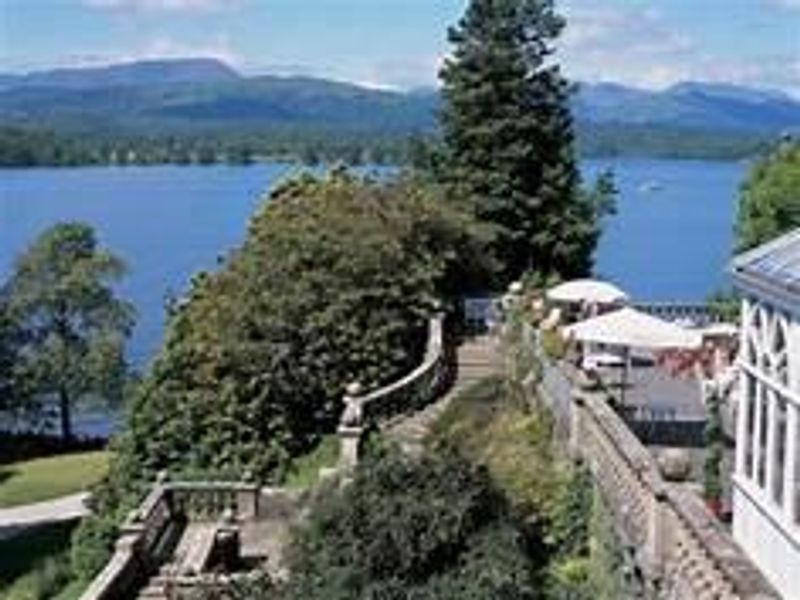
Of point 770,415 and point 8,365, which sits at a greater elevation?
point 770,415

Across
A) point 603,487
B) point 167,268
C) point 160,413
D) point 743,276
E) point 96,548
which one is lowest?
point 167,268

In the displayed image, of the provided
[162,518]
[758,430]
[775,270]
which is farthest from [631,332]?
[775,270]

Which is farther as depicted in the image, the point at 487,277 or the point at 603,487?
the point at 487,277

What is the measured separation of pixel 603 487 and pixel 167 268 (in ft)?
413

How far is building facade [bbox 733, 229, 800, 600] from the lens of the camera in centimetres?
1294

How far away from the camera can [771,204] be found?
139 feet

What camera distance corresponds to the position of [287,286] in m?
30.1

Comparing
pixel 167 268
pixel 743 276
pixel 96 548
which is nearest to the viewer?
pixel 743 276

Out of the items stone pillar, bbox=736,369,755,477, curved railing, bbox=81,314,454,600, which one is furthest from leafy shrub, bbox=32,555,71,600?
stone pillar, bbox=736,369,755,477

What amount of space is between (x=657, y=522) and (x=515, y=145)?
30.9 metres

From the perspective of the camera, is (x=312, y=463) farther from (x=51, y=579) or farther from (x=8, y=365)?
(x=8, y=365)

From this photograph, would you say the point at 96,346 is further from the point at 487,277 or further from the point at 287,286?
the point at 287,286

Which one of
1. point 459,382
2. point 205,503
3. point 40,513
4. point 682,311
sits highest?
point 459,382

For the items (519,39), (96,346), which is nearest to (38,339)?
(96,346)
